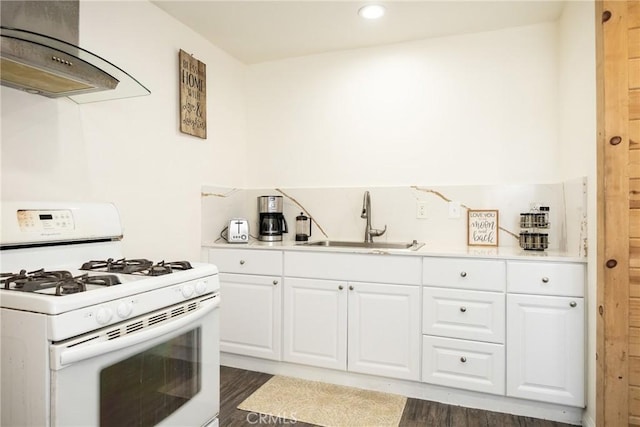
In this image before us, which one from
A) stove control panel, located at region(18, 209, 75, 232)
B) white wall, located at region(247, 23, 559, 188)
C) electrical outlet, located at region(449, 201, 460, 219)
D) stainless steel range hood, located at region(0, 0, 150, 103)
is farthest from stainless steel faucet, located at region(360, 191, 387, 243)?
stove control panel, located at region(18, 209, 75, 232)

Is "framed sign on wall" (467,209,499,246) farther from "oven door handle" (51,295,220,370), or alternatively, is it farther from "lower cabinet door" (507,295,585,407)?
"oven door handle" (51,295,220,370)

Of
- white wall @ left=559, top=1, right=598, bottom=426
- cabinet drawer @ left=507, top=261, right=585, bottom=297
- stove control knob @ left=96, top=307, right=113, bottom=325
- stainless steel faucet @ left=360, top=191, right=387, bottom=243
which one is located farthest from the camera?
stainless steel faucet @ left=360, top=191, right=387, bottom=243

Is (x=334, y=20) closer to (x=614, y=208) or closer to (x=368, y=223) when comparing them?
(x=368, y=223)

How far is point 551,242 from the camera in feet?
8.11

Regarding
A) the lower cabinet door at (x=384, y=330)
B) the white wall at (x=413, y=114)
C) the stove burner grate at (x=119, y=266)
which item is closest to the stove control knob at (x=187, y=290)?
the stove burner grate at (x=119, y=266)

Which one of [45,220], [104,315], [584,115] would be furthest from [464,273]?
[45,220]

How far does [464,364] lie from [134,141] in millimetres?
2174

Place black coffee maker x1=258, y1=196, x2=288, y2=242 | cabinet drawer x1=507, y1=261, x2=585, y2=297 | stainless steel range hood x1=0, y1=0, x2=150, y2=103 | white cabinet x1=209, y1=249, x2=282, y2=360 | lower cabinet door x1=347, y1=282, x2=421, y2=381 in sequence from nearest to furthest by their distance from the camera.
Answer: stainless steel range hood x1=0, y1=0, x2=150, y2=103
cabinet drawer x1=507, y1=261, x2=585, y2=297
lower cabinet door x1=347, y1=282, x2=421, y2=381
white cabinet x1=209, y1=249, x2=282, y2=360
black coffee maker x1=258, y1=196, x2=288, y2=242

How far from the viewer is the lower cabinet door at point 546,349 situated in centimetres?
198

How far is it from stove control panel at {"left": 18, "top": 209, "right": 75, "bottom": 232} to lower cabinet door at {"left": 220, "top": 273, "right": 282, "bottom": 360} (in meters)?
1.12

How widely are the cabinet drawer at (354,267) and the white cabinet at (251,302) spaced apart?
138 mm

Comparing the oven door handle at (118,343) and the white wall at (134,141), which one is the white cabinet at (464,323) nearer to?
the oven door handle at (118,343)

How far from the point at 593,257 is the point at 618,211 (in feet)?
0.81

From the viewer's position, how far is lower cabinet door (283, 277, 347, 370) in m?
2.41
